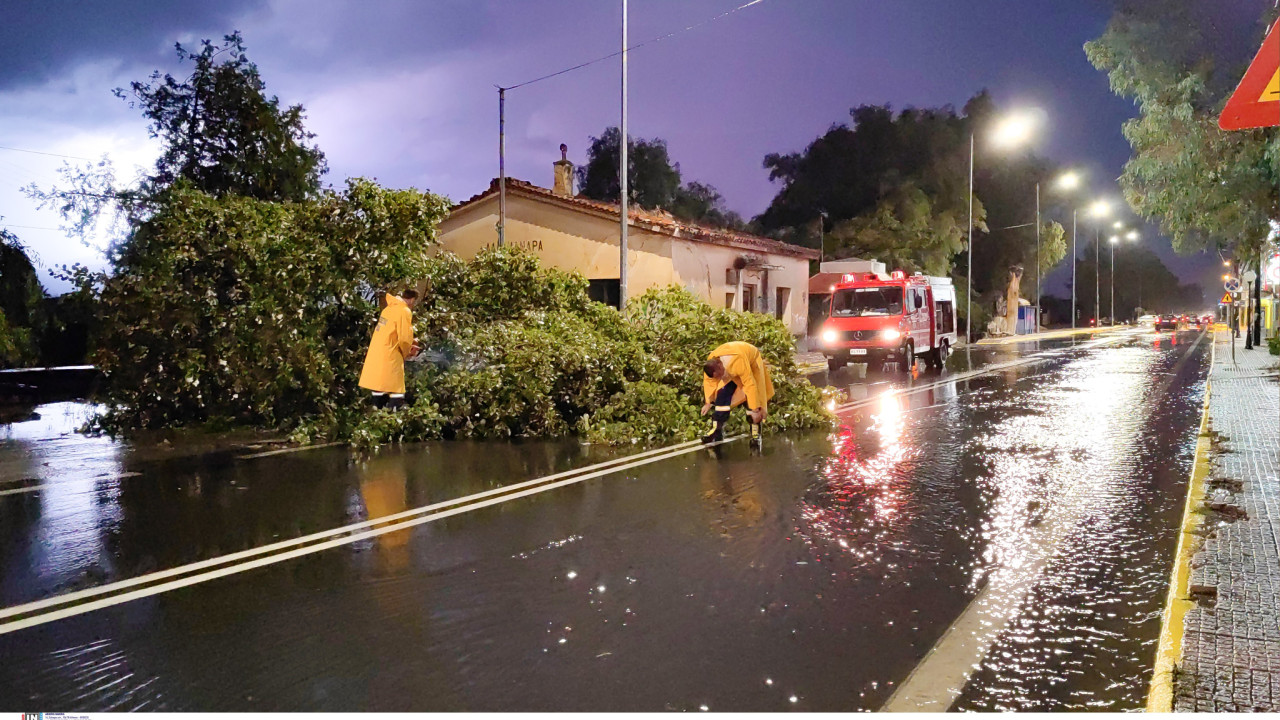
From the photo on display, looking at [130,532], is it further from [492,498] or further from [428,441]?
[428,441]

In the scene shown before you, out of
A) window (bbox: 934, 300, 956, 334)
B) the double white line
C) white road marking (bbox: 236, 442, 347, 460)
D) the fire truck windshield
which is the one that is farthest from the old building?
the double white line

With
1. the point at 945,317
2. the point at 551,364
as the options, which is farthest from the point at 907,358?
the point at 551,364

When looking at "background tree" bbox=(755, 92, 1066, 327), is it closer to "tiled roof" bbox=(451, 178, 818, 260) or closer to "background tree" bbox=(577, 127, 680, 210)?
"background tree" bbox=(577, 127, 680, 210)

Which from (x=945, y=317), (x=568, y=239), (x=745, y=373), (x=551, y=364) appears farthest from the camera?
(x=945, y=317)

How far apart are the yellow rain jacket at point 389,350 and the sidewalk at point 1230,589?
819cm

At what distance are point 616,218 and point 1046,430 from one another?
1443 cm

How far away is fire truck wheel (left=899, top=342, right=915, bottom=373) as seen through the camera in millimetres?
23391

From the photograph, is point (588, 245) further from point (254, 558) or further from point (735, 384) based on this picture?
point (254, 558)

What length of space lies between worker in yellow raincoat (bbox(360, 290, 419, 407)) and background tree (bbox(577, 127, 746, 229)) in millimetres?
43262

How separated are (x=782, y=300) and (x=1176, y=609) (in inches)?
1117

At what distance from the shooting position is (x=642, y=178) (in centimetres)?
5575

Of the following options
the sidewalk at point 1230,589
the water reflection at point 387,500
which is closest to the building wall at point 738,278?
the sidewalk at point 1230,589

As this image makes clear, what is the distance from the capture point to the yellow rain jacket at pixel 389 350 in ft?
36.4

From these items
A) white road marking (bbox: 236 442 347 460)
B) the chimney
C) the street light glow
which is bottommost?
white road marking (bbox: 236 442 347 460)
